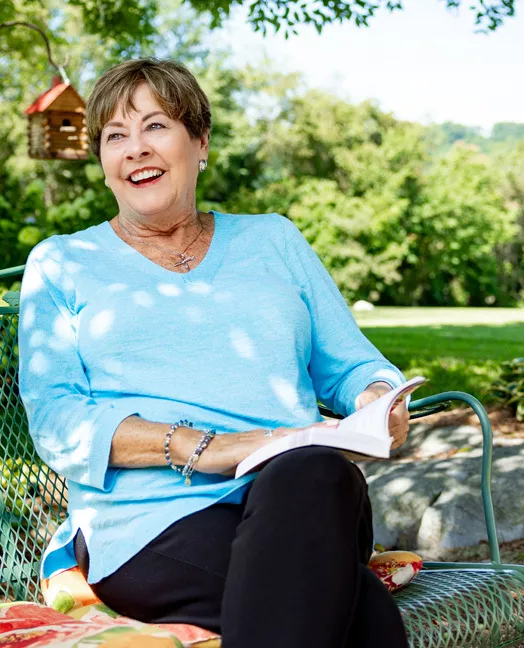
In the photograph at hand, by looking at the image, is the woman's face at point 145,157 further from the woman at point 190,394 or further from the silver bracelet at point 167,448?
the silver bracelet at point 167,448

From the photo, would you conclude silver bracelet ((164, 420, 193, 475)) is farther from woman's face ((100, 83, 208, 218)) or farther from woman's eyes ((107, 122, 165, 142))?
woman's eyes ((107, 122, 165, 142))

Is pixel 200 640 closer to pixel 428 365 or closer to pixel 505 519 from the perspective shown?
pixel 505 519

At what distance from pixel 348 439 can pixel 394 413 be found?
1.39 feet

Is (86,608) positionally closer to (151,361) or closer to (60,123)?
(151,361)

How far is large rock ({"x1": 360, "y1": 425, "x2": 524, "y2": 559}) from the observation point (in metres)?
3.86

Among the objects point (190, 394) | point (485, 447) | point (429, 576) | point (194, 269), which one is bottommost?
point (429, 576)

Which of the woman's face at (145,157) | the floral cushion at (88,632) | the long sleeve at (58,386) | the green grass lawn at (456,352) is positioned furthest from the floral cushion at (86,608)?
the green grass lawn at (456,352)

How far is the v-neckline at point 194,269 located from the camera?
7.36 feet

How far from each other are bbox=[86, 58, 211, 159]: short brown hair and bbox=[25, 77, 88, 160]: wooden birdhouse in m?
4.61

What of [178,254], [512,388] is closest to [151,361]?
[178,254]

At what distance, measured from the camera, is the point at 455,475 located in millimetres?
4121

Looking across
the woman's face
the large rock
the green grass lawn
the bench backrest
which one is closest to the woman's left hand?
the woman's face

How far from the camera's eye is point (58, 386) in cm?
204

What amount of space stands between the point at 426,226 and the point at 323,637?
28783mm
